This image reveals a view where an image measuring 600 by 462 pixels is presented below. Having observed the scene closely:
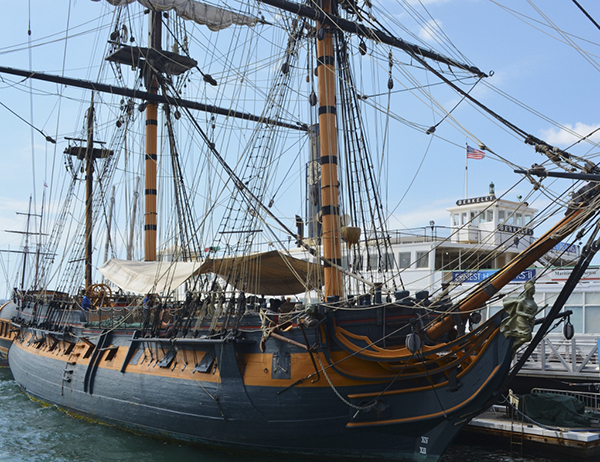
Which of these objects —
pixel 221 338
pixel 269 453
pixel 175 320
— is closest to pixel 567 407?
pixel 269 453

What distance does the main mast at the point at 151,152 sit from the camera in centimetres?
2206

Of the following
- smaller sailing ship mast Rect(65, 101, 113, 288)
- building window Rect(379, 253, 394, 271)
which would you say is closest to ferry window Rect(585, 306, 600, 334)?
building window Rect(379, 253, 394, 271)

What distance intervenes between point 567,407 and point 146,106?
60.7 feet

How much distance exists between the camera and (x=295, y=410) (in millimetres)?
11406

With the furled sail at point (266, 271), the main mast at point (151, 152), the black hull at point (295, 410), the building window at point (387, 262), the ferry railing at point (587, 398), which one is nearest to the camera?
the black hull at point (295, 410)

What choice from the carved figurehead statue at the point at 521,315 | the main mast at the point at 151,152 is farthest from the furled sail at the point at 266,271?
the main mast at the point at 151,152

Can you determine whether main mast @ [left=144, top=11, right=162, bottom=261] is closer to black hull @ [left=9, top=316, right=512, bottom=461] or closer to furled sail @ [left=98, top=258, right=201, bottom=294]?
furled sail @ [left=98, top=258, right=201, bottom=294]

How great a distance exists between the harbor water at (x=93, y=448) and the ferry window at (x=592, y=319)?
6.54 m

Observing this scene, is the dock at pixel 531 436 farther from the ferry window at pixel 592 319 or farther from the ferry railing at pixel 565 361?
the ferry window at pixel 592 319

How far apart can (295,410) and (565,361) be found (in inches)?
355

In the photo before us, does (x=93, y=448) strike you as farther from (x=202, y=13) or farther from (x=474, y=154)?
(x=474, y=154)

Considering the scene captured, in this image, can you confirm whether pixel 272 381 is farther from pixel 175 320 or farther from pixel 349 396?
pixel 175 320

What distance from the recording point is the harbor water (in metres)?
12.7

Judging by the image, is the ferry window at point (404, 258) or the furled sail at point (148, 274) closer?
the furled sail at point (148, 274)
